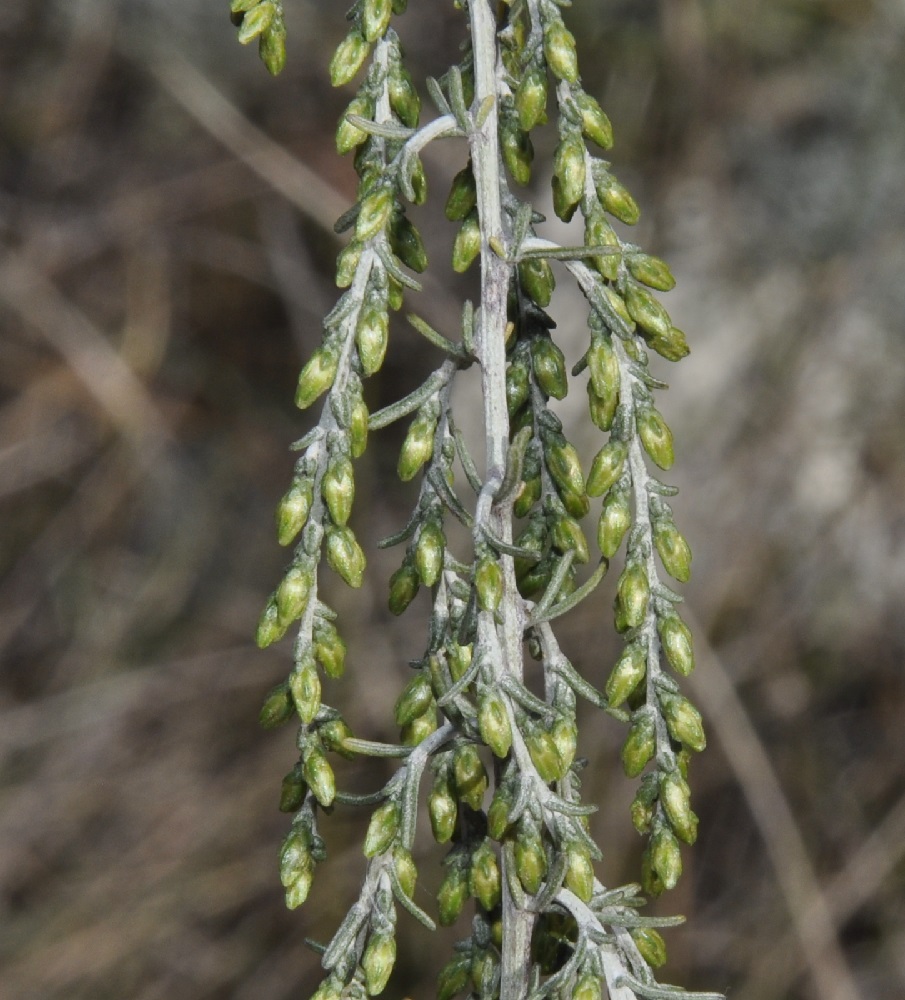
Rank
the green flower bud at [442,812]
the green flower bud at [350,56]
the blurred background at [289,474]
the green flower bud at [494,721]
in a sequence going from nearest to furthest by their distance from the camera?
1. the green flower bud at [494,721]
2. the green flower bud at [442,812]
3. the green flower bud at [350,56]
4. the blurred background at [289,474]

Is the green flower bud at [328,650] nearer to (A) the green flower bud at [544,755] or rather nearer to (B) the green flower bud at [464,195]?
(A) the green flower bud at [544,755]

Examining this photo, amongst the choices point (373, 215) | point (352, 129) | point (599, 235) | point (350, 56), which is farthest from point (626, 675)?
point (350, 56)

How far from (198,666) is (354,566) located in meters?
5.85

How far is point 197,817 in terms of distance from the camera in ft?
22.0

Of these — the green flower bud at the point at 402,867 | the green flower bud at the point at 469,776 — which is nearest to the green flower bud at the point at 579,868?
the green flower bud at the point at 469,776

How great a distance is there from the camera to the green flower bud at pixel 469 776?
1582mm

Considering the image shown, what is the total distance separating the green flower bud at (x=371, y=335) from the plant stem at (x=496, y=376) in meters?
0.14

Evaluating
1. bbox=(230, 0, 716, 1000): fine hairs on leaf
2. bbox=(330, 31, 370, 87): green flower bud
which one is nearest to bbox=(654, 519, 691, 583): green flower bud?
bbox=(230, 0, 716, 1000): fine hairs on leaf

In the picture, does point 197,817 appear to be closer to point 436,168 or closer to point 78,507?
point 78,507

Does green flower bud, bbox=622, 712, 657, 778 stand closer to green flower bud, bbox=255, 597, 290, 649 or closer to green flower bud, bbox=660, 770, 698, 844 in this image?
green flower bud, bbox=660, 770, 698, 844

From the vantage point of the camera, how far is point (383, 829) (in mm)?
1621

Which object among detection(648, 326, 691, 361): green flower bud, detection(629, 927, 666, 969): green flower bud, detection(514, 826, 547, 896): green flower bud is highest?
detection(648, 326, 691, 361): green flower bud

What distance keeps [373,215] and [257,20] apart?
0.37 m

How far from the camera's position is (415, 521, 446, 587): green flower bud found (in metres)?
1.65
